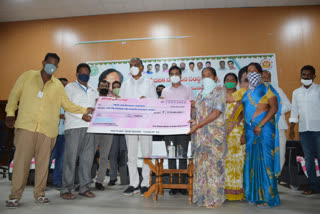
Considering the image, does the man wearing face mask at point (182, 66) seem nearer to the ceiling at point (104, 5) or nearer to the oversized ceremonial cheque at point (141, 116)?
the ceiling at point (104, 5)

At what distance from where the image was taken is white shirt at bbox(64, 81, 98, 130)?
129 inches

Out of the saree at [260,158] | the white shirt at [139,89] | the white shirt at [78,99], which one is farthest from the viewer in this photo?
the white shirt at [139,89]

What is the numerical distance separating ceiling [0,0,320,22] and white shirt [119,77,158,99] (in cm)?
377

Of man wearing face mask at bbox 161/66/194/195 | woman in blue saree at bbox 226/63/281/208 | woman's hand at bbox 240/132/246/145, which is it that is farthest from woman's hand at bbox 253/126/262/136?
man wearing face mask at bbox 161/66/194/195

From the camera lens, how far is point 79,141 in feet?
10.7

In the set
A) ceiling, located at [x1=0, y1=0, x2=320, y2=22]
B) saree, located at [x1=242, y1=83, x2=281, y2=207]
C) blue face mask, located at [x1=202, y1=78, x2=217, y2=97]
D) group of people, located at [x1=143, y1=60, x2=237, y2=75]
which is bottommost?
saree, located at [x1=242, y1=83, x2=281, y2=207]

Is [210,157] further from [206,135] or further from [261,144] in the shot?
[261,144]

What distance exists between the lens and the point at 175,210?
2570 millimetres

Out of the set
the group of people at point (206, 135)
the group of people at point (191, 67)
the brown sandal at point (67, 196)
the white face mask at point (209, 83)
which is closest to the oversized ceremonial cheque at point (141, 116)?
the group of people at point (206, 135)

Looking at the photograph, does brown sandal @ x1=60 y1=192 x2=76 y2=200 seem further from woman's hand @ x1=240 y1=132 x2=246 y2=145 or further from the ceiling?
the ceiling

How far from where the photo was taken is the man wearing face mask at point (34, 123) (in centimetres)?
274

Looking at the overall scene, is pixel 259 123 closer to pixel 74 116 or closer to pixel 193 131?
pixel 193 131

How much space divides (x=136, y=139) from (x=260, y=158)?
1.67 m

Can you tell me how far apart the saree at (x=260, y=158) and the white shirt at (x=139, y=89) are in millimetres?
1381
